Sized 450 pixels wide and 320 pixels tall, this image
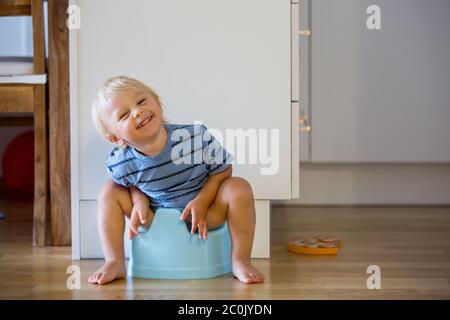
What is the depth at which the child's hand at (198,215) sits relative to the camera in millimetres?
1423

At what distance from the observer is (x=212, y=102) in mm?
1607

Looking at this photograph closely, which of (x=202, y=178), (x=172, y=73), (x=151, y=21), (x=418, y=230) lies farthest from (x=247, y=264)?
(x=418, y=230)

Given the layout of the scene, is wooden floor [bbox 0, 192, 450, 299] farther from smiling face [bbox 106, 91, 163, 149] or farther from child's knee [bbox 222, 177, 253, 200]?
smiling face [bbox 106, 91, 163, 149]

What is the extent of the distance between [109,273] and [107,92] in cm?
32

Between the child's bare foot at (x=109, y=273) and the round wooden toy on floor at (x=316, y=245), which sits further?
the round wooden toy on floor at (x=316, y=245)

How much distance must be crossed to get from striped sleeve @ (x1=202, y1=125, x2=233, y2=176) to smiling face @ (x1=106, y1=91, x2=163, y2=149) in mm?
98

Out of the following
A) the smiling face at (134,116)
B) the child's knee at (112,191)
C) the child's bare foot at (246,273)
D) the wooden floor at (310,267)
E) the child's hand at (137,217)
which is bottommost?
the wooden floor at (310,267)

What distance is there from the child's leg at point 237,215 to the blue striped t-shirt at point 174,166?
53 millimetres

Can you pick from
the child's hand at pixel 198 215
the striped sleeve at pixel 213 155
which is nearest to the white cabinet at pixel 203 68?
the striped sleeve at pixel 213 155

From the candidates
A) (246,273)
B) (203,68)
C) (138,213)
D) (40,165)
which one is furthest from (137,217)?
(40,165)

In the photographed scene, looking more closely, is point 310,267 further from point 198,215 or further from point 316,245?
point 198,215

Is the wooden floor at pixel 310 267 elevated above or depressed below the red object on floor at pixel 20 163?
below

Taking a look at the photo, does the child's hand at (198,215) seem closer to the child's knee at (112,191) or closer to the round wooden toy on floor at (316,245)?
the child's knee at (112,191)
